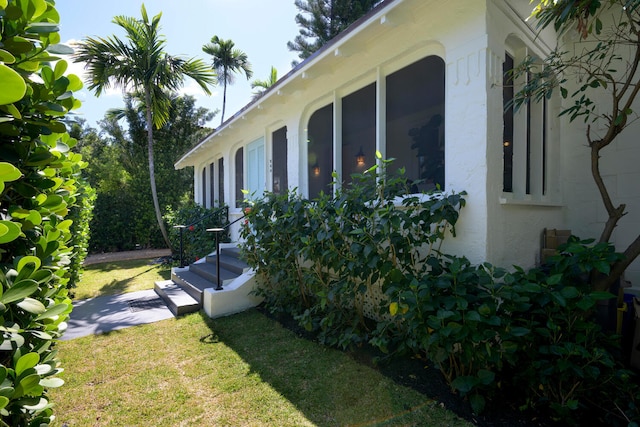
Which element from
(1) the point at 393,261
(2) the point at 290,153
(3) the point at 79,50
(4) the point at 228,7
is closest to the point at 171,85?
(3) the point at 79,50

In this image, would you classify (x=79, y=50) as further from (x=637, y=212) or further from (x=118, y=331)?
(x=637, y=212)

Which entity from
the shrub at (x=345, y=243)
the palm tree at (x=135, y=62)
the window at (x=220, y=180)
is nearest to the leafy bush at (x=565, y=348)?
the shrub at (x=345, y=243)

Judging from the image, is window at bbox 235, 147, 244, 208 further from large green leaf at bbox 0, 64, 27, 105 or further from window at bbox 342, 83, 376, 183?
large green leaf at bbox 0, 64, 27, 105

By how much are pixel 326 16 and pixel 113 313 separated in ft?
45.4

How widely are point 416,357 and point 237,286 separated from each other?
9.56 ft

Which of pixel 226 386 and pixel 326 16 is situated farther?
pixel 326 16

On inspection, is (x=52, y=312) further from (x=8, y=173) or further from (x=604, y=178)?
(x=604, y=178)

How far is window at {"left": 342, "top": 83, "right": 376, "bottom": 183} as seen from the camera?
477cm

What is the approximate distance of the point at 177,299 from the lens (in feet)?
17.2

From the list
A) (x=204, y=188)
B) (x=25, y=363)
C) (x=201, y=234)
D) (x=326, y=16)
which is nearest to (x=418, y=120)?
(x=25, y=363)

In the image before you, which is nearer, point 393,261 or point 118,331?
point 393,261

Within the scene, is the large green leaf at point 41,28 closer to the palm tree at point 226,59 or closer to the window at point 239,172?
the window at point 239,172

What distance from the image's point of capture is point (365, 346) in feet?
11.3

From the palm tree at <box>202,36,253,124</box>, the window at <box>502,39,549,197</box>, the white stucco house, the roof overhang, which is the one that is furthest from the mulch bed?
the palm tree at <box>202,36,253,124</box>
